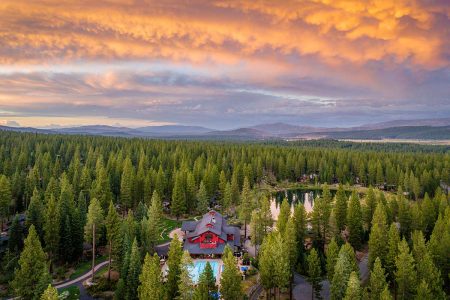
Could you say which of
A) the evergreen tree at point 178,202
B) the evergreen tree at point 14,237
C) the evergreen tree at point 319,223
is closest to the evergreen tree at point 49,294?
the evergreen tree at point 14,237

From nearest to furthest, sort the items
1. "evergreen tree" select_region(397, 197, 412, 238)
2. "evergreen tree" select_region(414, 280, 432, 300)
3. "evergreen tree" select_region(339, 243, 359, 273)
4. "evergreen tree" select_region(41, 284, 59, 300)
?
1. "evergreen tree" select_region(41, 284, 59, 300)
2. "evergreen tree" select_region(414, 280, 432, 300)
3. "evergreen tree" select_region(339, 243, 359, 273)
4. "evergreen tree" select_region(397, 197, 412, 238)

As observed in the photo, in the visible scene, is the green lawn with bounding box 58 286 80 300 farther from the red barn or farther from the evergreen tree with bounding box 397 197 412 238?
the evergreen tree with bounding box 397 197 412 238

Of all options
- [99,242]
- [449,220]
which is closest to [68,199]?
[99,242]

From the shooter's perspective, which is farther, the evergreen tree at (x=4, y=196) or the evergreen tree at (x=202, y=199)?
the evergreen tree at (x=202, y=199)

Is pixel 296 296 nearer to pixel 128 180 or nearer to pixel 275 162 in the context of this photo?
pixel 128 180

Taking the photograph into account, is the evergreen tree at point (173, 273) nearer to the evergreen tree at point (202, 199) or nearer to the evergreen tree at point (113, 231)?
the evergreen tree at point (113, 231)

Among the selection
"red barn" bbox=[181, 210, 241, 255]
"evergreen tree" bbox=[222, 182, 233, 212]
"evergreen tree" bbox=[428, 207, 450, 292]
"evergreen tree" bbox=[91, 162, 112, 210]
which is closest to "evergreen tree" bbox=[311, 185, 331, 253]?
"red barn" bbox=[181, 210, 241, 255]
